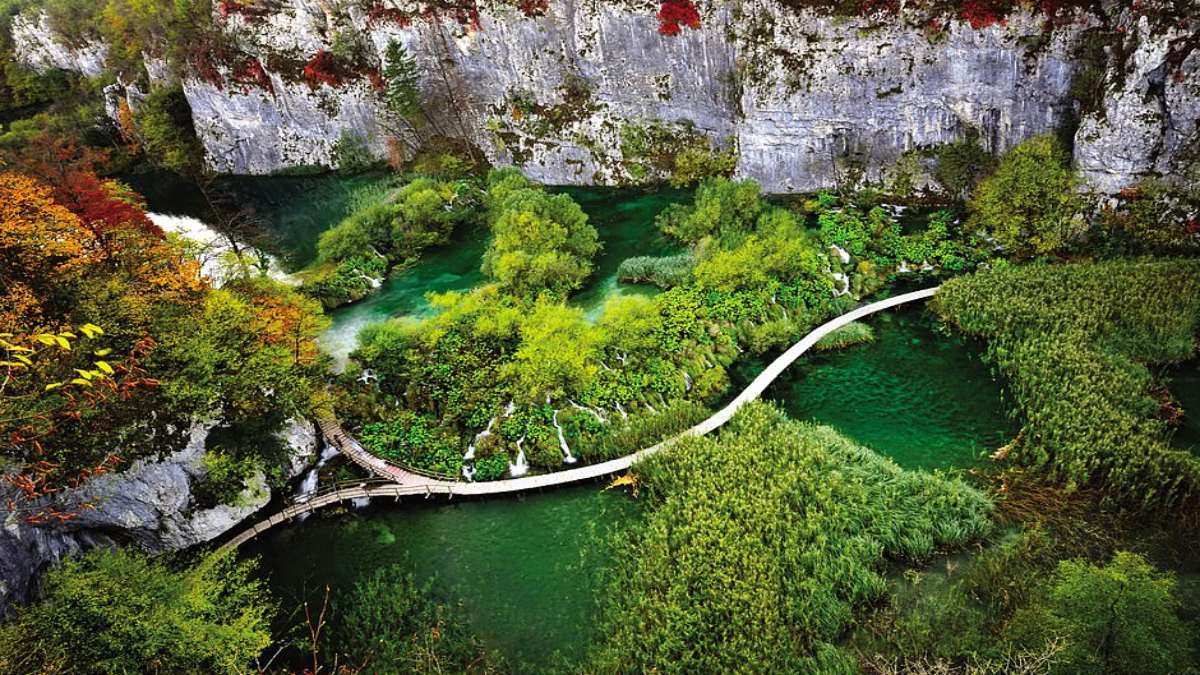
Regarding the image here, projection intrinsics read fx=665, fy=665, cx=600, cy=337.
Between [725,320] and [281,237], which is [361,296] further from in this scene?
[725,320]

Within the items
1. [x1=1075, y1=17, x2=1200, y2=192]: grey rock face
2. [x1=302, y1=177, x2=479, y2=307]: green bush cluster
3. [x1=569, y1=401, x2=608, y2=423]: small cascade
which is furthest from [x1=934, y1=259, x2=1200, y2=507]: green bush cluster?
[x1=302, y1=177, x2=479, y2=307]: green bush cluster

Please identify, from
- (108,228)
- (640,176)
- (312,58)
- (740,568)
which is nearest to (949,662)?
(740,568)

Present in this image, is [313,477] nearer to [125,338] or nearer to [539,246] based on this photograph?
[125,338]

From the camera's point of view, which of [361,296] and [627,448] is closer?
[627,448]

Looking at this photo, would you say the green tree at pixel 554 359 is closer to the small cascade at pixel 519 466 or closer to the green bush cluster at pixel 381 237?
the small cascade at pixel 519 466

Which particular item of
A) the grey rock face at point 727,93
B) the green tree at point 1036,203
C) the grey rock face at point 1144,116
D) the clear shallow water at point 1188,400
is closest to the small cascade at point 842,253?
the green tree at point 1036,203

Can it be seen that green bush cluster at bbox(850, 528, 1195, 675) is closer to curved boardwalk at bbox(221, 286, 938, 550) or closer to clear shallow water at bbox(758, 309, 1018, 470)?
clear shallow water at bbox(758, 309, 1018, 470)

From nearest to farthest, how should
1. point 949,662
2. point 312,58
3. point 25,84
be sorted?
point 949,662 < point 312,58 < point 25,84
